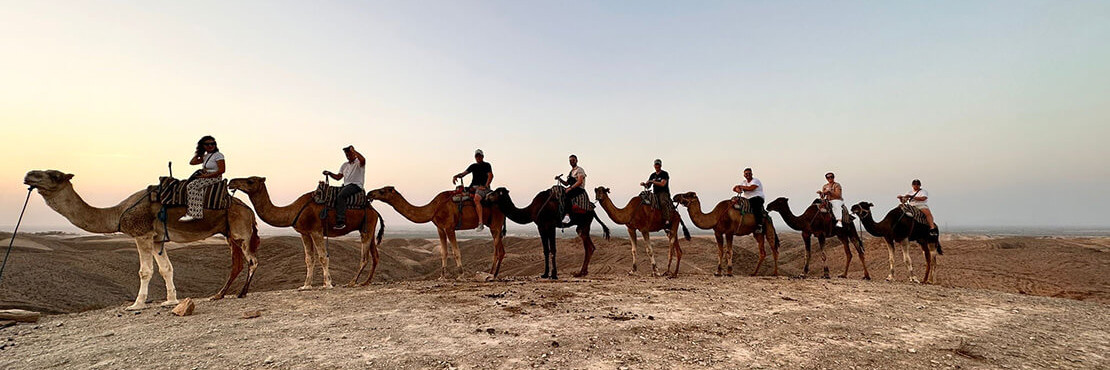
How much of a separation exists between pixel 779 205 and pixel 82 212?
16.0 meters

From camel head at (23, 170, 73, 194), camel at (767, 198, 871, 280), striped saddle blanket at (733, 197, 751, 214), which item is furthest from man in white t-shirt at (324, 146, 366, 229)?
camel at (767, 198, 871, 280)

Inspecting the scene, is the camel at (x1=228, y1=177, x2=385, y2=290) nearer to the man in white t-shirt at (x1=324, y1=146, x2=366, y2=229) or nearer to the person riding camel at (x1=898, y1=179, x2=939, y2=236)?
the man in white t-shirt at (x1=324, y1=146, x2=366, y2=229)

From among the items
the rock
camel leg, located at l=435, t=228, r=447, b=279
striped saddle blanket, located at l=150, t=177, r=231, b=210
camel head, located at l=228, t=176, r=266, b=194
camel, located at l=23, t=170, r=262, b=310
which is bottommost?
the rock

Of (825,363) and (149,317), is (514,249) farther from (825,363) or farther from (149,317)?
(825,363)

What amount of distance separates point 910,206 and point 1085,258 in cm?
1312

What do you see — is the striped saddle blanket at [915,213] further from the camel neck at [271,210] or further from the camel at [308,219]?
the camel neck at [271,210]

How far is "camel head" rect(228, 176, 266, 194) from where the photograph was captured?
8.98 m

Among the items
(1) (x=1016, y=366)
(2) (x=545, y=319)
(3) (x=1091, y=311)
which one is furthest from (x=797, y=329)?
(3) (x=1091, y=311)

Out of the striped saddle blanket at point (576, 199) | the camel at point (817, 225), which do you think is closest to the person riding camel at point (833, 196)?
the camel at point (817, 225)

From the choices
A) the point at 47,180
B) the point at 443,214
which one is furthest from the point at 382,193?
the point at 47,180

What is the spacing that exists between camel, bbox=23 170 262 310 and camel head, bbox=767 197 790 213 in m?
13.6

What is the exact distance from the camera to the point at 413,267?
24266 millimetres

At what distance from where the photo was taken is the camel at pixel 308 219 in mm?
9199

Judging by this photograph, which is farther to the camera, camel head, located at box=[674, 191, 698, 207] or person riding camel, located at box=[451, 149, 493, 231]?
camel head, located at box=[674, 191, 698, 207]
